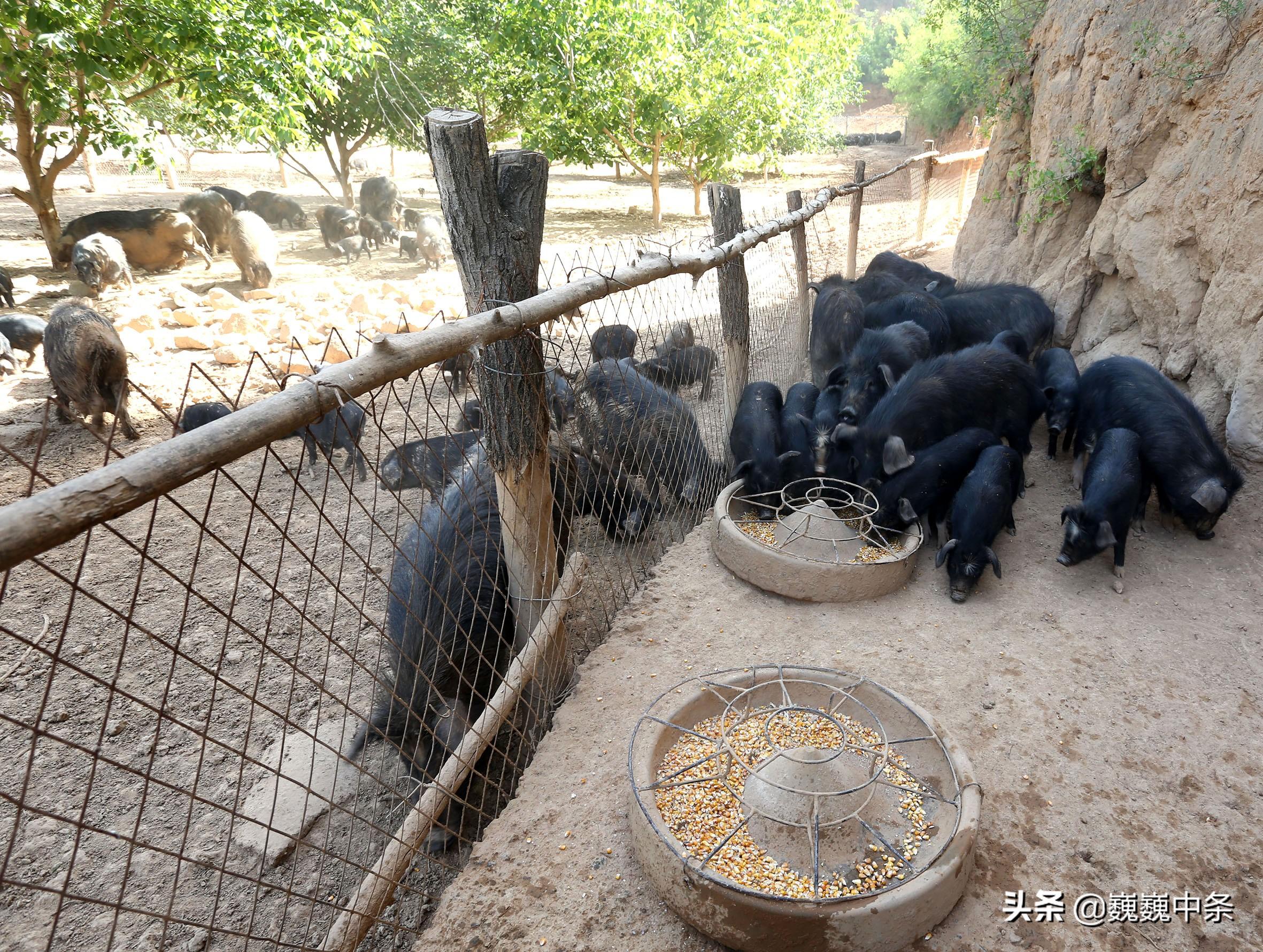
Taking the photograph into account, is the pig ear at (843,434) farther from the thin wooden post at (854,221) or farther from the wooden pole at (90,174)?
the wooden pole at (90,174)

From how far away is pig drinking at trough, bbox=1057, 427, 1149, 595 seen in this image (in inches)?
156

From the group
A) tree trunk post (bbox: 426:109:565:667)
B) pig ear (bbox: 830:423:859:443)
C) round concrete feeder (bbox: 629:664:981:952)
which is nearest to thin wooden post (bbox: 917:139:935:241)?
pig ear (bbox: 830:423:859:443)

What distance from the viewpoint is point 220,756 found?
334 cm

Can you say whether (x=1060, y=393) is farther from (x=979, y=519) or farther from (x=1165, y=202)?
(x=979, y=519)

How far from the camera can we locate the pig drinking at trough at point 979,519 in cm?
391

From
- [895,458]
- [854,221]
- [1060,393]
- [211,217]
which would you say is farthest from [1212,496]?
[211,217]

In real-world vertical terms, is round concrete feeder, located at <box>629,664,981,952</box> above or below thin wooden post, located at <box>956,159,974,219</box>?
below

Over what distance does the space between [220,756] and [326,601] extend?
1.19m

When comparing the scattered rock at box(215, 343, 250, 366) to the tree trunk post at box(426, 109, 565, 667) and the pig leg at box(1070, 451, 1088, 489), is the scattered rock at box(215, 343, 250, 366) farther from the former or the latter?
the pig leg at box(1070, 451, 1088, 489)

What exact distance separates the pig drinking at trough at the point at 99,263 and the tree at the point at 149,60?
3.78 feet

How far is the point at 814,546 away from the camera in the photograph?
4148 mm

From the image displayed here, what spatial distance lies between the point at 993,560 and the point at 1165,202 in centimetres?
334

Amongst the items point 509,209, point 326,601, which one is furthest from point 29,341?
point 509,209

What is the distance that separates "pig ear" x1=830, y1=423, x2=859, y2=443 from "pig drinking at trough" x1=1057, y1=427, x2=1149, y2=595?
1.43m
